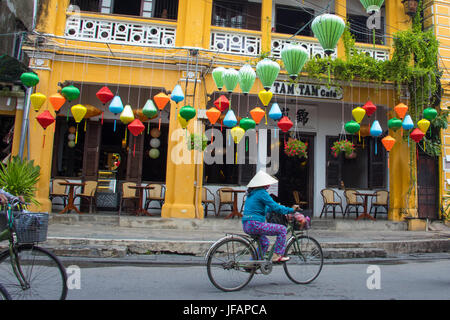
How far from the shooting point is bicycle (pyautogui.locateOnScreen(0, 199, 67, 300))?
3477mm

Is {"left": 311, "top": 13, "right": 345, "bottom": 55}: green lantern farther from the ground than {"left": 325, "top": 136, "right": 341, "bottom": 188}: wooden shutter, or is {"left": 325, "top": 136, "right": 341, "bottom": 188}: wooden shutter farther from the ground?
{"left": 311, "top": 13, "right": 345, "bottom": 55}: green lantern

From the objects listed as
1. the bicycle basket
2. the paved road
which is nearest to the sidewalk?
the paved road

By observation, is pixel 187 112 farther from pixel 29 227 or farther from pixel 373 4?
pixel 29 227

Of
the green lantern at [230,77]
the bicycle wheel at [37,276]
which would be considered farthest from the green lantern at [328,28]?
the bicycle wheel at [37,276]

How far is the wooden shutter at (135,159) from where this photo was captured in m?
11.9

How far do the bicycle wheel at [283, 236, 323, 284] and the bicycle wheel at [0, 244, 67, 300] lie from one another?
2964 mm

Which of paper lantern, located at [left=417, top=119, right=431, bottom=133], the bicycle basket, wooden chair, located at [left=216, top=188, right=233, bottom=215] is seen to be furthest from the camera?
wooden chair, located at [left=216, top=188, right=233, bottom=215]

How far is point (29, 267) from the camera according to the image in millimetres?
3562

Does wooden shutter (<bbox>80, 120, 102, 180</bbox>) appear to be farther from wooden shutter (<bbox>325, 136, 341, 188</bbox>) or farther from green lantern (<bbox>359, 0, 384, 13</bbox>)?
green lantern (<bbox>359, 0, 384, 13</bbox>)

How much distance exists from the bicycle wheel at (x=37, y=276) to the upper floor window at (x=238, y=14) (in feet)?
34.3

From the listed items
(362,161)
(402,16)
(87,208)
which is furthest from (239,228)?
(402,16)

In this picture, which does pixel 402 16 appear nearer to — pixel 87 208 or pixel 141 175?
pixel 141 175

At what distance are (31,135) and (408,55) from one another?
10.9 metres
